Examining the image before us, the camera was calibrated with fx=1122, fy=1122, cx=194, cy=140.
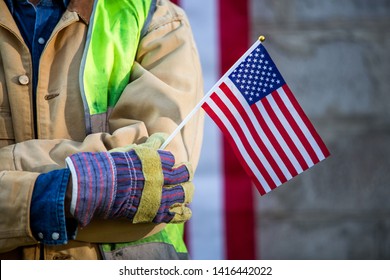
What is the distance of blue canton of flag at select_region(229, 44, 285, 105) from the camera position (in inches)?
108

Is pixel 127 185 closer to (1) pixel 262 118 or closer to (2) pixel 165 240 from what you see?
(2) pixel 165 240

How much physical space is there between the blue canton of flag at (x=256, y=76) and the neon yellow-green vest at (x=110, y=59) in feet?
0.87

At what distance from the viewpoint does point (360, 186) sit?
4.24 m

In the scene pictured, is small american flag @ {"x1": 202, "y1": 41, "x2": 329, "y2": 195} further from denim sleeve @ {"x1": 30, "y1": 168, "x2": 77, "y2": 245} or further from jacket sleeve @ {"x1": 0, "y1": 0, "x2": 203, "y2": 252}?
denim sleeve @ {"x1": 30, "y1": 168, "x2": 77, "y2": 245}

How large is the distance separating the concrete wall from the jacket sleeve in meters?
1.39

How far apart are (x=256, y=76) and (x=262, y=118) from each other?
0.34ft

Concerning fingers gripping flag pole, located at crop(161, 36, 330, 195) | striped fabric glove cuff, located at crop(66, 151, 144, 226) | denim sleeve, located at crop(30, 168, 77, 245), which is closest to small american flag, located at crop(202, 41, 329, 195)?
fingers gripping flag pole, located at crop(161, 36, 330, 195)

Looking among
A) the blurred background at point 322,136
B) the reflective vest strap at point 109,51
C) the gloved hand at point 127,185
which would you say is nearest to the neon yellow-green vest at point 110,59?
the reflective vest strap at point 109,51

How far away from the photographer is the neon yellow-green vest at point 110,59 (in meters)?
2.67

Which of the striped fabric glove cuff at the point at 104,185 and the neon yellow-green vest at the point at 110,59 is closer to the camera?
the striped fabric glove cuff at the point at 104,185

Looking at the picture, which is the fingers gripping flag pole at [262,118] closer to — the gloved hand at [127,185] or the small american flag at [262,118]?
the small american flag at [262,118]

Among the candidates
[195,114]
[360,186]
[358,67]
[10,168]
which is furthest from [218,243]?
[10,168]

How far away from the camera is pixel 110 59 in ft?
8.88
